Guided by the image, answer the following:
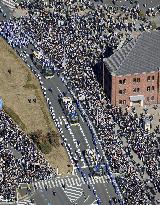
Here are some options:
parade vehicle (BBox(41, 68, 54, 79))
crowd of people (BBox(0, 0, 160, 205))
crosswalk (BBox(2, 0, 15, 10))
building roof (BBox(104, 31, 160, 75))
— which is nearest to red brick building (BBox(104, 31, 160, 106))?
building roof (BBox(104, 31, 160, 75))

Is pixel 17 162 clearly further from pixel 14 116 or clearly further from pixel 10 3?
pixel 10 3

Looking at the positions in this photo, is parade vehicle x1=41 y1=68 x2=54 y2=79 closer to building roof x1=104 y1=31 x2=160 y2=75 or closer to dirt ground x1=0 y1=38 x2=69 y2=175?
dirt ground x1=0 y1=38 x2=69 y2=175

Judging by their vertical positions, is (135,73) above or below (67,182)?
above

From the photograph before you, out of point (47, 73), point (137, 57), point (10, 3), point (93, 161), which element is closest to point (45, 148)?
point (93, 161)

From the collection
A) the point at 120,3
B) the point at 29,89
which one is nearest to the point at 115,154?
the point at 29,89

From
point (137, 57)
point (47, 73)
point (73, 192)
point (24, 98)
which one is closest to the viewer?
point (73, 192)

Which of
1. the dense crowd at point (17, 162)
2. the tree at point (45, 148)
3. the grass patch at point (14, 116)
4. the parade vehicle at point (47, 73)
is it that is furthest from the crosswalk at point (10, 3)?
the tree at point (45, 148)
